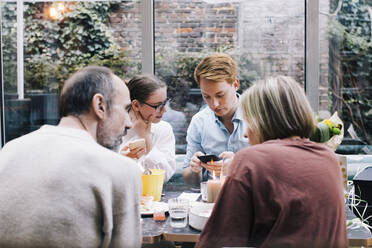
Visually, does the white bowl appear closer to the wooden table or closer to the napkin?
the wooden table

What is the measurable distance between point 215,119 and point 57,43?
5.97ft

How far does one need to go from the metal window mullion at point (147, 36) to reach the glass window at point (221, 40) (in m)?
0.07

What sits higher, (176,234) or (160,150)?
(160,150)

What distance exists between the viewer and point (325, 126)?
195 centimetres

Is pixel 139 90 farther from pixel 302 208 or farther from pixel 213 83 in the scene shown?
pixel 302 208

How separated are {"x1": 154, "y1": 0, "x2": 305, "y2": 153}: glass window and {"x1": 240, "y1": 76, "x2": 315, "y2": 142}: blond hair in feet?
6.90

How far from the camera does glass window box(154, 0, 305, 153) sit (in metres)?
3.35

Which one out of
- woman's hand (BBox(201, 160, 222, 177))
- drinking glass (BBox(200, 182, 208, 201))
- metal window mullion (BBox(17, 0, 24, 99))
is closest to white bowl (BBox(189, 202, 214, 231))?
drinking glass (BBox(200, 182, 208, 201))

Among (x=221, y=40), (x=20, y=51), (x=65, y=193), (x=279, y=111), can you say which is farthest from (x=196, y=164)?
(x=20, y=51)

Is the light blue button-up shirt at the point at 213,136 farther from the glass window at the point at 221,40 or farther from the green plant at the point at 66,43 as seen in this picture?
the green plant at the point at 66,43

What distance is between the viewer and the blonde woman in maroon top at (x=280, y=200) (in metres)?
1.18

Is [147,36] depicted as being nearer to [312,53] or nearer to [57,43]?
[57,43]

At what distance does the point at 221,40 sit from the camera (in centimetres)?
342

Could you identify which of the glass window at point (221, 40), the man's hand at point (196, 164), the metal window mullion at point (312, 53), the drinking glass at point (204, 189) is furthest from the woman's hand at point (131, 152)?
the metal window mullion at point (312, 53)
